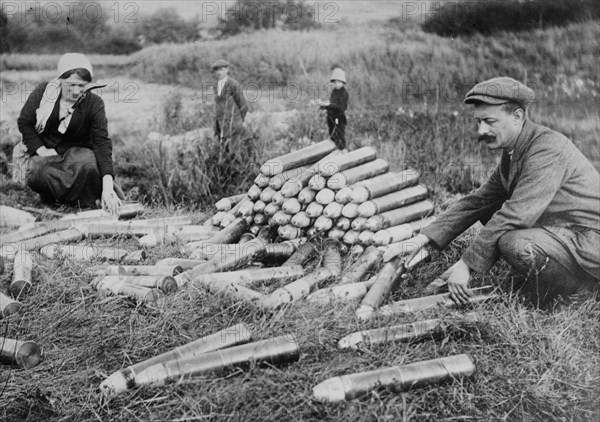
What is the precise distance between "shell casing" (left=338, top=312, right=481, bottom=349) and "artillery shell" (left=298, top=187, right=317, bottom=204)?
180 cm

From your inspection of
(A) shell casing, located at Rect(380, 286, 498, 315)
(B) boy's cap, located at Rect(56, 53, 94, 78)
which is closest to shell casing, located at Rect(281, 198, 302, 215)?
(A) shell casing, located at Rect(380, 286, 498, 315)

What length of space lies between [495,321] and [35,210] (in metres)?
5.00

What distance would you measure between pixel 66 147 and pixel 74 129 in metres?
0.28

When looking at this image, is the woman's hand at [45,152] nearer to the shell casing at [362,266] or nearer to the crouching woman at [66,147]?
the crouching woman at [66,147]

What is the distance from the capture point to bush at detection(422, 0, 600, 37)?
32.0 ft

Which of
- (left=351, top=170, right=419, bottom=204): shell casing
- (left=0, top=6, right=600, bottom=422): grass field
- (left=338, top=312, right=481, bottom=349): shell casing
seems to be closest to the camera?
(left=0, top=6, right=600, bottom=422): grass field

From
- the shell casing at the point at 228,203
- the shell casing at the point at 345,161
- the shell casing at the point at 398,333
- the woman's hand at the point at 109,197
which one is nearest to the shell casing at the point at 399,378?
the shell casing at the point at 398,333

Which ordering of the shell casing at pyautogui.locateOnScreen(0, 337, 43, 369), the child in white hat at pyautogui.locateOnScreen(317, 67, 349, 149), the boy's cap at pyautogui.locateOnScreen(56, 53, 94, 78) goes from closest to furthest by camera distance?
the shell casing at pyautogui.locateOnScreen(0, 337, 43, 369)
the boy's cap at pyautogui.locateOnScreen(56, 53, 94, 78)
the child in white hat at pyautogui.locateOnScreen(317, 67, 349, 149)

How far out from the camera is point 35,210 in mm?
6762

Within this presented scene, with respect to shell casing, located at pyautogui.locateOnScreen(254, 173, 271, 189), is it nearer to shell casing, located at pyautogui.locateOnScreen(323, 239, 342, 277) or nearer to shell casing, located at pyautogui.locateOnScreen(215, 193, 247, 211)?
shell casing, located at pyautogui.locateOnScreen(215, 193, 247, 211)

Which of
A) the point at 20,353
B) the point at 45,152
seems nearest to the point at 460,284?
the point at 20,353

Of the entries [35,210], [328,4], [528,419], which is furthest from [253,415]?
[328,4]

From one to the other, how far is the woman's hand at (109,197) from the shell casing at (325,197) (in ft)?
7.39

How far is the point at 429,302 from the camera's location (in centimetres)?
438
